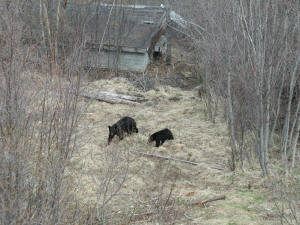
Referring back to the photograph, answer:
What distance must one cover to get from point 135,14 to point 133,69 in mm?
2828

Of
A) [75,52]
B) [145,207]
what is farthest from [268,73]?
[75,52]

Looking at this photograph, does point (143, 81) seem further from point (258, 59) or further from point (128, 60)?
point (258, 59)

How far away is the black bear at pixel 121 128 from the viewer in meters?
9.37

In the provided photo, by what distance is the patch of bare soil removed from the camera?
6250 mm

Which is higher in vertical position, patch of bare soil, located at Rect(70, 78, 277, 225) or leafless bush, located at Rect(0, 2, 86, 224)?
leafless bush, located at Rect(0, 2, 86, 224)

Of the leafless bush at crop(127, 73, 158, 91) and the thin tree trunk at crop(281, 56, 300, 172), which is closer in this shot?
the thin tree trunk at crop(281, 56, 300, 172)

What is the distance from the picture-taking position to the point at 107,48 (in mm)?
16188

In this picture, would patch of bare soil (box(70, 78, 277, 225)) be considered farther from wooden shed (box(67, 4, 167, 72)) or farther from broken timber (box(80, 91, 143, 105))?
wooden shed (box(67, 4, 167, 72))

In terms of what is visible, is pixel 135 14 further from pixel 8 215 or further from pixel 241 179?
pixel 8 215

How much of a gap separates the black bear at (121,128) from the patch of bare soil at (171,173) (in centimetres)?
18

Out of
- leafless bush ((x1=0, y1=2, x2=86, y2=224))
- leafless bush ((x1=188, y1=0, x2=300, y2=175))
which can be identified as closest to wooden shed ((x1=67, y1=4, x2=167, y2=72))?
leafless bush ((x1=188, y1=0, x2=300, y2=175))

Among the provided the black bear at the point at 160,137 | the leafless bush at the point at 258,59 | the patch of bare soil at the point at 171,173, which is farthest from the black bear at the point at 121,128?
the leafless bush at the point at 258,59

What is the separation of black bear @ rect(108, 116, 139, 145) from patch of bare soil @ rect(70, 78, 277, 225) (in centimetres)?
18

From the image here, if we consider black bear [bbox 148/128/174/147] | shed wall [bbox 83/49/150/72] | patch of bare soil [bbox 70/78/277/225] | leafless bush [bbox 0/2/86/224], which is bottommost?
patch of bare soil [bbox 70/78/277/225]
